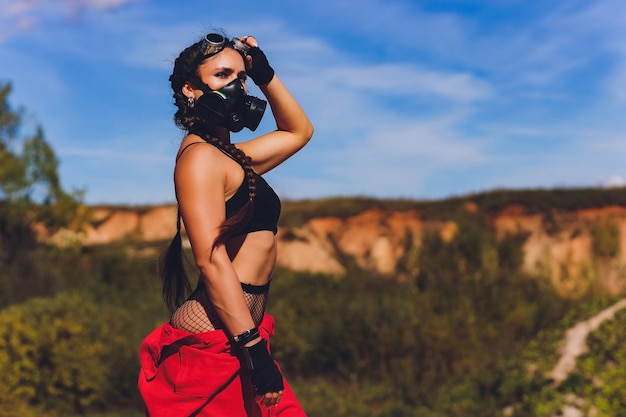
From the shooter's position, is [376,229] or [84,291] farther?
[376,229]

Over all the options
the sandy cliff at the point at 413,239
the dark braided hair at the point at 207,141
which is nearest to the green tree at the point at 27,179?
the sandy cliff at the point at 413,239

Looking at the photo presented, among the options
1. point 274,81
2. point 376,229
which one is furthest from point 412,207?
point 274,81

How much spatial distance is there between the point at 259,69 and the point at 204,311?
3.54 feet

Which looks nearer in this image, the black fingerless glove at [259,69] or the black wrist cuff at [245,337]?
the black wrist cuff at [245,337]

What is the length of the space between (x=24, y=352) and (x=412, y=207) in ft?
41.2

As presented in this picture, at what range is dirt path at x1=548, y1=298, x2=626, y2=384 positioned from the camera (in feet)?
26.1

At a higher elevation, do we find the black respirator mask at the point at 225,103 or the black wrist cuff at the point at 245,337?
the black respirator mask at the point at 225,103

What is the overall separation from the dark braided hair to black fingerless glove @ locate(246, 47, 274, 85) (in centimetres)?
18

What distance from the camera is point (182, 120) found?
2.92 metres

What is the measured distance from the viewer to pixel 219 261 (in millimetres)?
2541

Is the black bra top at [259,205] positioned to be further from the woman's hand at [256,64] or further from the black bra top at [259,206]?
the woman's hand at [256,64]

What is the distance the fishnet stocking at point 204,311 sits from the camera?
270 centimetres

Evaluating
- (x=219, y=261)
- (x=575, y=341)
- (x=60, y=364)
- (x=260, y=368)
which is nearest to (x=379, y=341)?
(x=575, y=341)

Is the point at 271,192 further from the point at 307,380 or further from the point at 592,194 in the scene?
the point at 592,194
